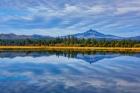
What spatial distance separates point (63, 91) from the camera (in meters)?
20.5

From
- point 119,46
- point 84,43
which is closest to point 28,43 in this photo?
point 84,43

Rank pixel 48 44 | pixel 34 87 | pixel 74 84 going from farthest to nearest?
pixel 48 44, pixel 74 84, pixel 34 87

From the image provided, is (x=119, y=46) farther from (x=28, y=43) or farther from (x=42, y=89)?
(x=42, y=89)

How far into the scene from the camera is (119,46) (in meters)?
125

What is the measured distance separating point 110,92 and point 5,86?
672cm

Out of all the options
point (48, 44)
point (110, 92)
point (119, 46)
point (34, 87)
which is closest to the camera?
point (110, 92)

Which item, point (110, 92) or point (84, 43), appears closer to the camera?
point (110, 92)

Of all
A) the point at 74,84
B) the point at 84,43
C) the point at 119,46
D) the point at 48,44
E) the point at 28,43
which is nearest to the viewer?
the point at 74,84

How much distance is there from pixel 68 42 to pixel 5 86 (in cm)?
12177

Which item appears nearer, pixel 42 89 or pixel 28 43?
pixel 42 89

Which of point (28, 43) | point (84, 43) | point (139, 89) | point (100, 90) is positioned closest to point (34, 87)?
point (100, 90)

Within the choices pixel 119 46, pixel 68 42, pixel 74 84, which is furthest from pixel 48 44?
pixel 74 84

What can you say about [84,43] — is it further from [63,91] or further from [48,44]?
[63,91]

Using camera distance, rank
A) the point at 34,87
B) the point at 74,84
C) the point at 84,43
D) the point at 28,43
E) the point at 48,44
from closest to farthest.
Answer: the point at 34,87 < the point at 74,84 < the point at 84,43 < the point at 48,44 < the point at 28,43
